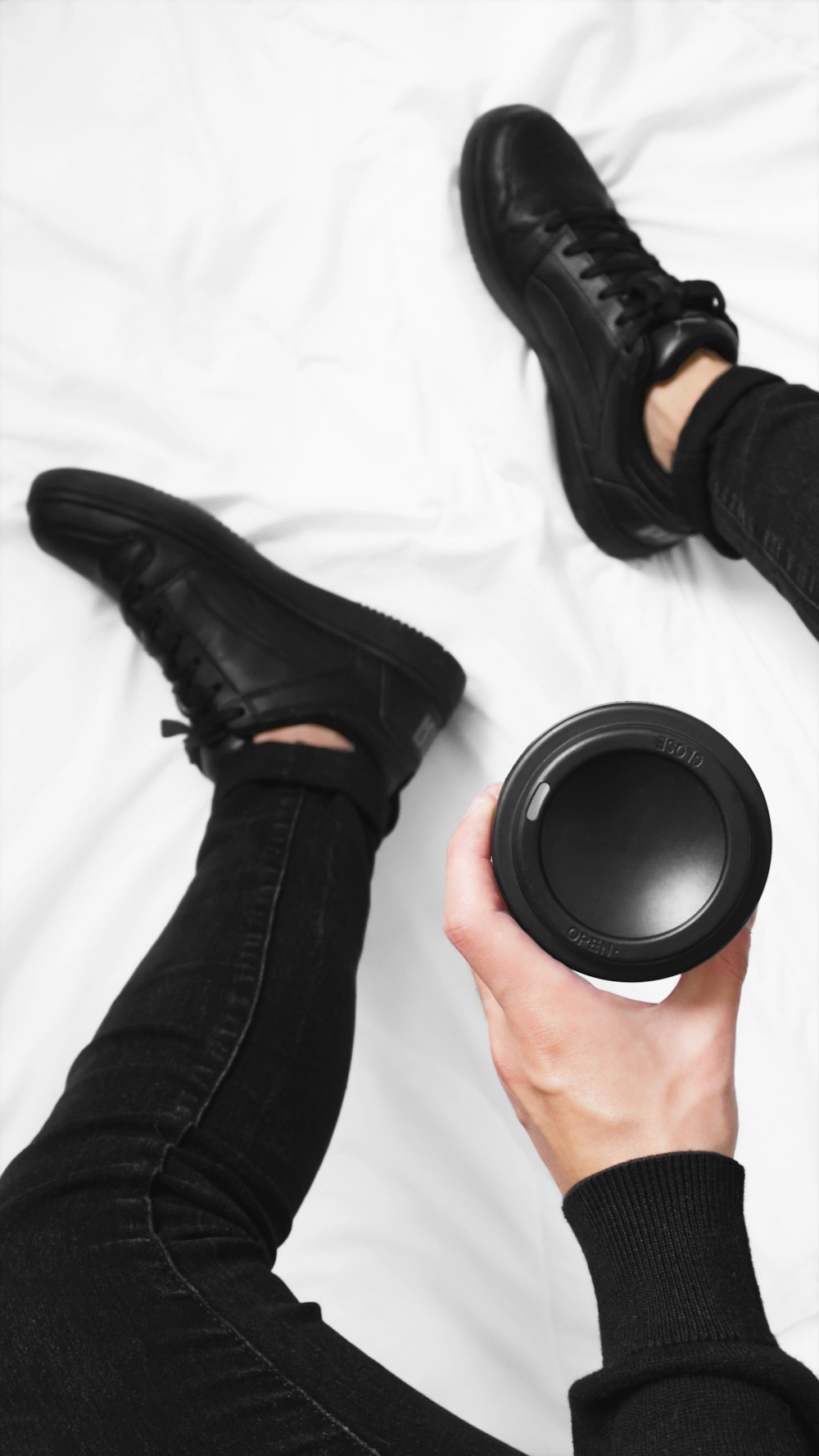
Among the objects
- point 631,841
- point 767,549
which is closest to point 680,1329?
point 631,841

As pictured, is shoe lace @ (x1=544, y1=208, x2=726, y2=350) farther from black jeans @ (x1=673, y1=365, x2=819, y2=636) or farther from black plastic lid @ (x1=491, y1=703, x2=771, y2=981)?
black plastic lid @ (x1=491, y1=703, x2=771, y2=981)

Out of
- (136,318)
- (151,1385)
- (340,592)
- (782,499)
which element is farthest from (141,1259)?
(136,318)

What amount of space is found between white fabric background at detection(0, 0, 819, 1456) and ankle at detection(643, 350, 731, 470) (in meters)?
0.12

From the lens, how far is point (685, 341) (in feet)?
3.92

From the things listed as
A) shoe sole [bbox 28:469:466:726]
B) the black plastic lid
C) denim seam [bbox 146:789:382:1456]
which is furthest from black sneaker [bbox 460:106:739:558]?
the black plastic lid

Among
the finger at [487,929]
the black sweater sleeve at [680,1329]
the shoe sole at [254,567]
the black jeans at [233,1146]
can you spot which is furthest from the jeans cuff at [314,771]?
the black sweater sleeve at [680,1329]

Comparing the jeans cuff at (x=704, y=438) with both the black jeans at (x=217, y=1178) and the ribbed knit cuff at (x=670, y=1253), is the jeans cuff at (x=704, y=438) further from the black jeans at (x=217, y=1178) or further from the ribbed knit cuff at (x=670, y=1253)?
the ribbed knit cuff at (x=670, y=1253)

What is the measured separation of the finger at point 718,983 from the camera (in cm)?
66

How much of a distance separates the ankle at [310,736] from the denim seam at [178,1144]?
11 cm

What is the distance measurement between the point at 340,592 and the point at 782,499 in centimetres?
48

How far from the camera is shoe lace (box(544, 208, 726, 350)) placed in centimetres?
122

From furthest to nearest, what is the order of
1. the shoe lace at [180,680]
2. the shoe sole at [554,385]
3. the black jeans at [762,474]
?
the shoe sole at [554,385]
the shoe lace at [180,680]
the black jeans at [762,474]

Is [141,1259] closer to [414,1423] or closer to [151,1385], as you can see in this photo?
[151,1385]

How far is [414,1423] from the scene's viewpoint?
72 centimetres
